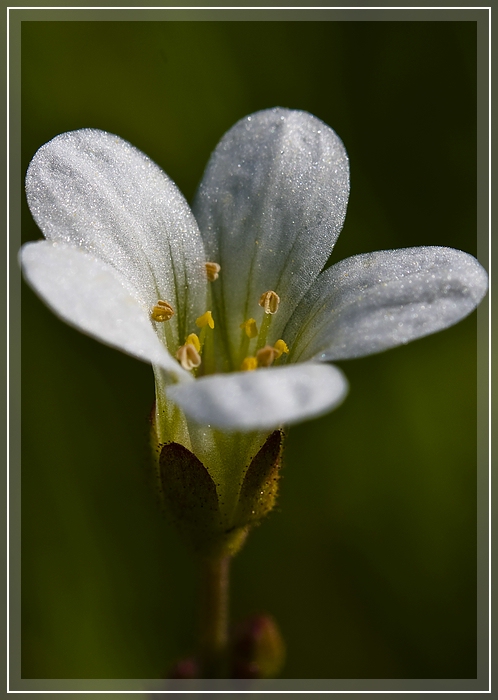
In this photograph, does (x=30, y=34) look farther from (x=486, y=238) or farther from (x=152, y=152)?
(x=486, y=238)

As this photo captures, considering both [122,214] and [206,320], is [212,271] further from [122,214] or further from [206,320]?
[122,214]

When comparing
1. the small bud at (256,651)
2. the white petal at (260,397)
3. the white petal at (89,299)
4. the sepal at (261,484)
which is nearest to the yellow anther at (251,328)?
the sepal at (261,484)

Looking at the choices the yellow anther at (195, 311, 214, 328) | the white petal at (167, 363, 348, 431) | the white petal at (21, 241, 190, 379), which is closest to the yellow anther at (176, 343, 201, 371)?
the yellow anther at (195, 311, 214, 328)

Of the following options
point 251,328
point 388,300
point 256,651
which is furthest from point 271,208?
point 256,651

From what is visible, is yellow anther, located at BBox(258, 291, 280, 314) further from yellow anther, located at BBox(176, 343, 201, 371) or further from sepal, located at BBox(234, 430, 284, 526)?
sepal, located at BBox(234, 430, 284, 526)

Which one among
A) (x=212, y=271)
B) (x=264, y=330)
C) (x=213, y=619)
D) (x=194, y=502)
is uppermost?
(x=212, y=271)

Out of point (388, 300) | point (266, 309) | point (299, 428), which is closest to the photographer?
point (388, 300)
